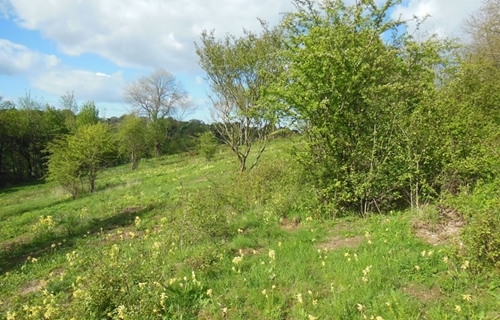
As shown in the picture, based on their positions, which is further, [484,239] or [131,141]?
[131,141]

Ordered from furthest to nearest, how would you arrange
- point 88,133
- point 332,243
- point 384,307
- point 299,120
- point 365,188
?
point 88,133 → point 299,120 → point 365,188 → point 332,243 → point 384,307

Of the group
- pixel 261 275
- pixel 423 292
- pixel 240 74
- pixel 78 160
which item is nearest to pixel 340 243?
pixel 261 275

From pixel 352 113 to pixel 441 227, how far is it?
298 cm

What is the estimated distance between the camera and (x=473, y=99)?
24.6 ft

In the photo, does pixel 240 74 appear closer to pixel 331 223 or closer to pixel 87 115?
pixel 331 223

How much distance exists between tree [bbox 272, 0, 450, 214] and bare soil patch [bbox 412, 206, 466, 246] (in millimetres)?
1081

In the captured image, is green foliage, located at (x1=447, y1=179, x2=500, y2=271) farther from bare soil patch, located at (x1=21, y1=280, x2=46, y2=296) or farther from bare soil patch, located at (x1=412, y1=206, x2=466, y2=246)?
bare soil patch, located at (x1=21, y1=280, x2=46, y2=296)

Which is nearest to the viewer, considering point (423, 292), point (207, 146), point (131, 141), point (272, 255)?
point (423, 292)

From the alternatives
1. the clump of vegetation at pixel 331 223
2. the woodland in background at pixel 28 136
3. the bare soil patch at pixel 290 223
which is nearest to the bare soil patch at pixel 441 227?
the clump of vegetation at pixel 331 223

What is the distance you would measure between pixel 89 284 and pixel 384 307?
12.6 feet

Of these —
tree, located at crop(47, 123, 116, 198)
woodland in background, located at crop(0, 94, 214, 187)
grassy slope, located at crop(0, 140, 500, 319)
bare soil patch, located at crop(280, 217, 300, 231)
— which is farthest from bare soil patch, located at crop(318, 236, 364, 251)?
woodland in background, located at crop(0, 94, 214, 187)

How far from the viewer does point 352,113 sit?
7457mm

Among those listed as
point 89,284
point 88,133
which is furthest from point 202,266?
point 88,133

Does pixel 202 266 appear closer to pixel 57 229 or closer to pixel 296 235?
pixel 296 235
